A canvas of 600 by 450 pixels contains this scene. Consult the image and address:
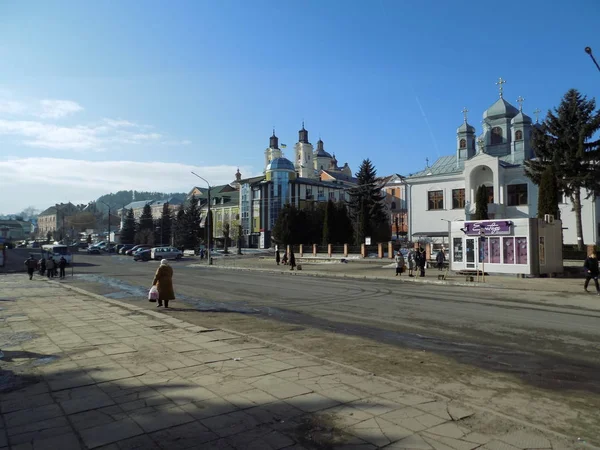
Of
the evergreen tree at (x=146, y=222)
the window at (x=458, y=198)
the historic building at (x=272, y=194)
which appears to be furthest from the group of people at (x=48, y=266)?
the evergreen tree at (x=146, y=222)

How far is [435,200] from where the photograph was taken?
52625 millimetres

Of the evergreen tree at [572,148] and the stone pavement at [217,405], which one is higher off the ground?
the evergreen tree at [572,148]

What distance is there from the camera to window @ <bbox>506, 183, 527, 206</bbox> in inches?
1825

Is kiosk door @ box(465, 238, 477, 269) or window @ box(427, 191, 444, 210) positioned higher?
window @ box(427, 191, 444, 210)

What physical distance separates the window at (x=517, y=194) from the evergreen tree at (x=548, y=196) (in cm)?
1201

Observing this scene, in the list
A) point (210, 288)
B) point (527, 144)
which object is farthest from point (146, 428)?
point (527, 144)

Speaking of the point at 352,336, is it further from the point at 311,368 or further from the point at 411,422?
the point at 411,422

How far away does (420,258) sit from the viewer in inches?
1093

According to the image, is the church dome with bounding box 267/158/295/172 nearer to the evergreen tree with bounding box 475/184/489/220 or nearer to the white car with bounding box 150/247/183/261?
the white car with bounding box 150/247/183/261

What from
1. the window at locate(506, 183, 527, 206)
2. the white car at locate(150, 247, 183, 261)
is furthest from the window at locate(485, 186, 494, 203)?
the white car at locate(150, 247, 183, 261)

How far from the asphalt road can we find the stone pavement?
2.54 meters

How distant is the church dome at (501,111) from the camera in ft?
178

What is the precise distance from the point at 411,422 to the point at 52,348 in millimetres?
6683

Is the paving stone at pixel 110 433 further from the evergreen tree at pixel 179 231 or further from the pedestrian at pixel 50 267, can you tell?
the evergreen tree at pixel 179 231
